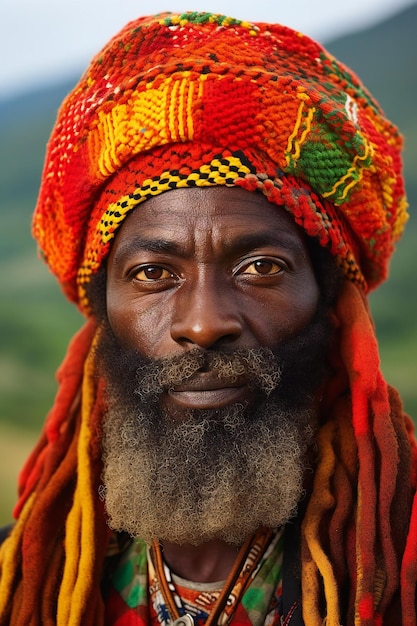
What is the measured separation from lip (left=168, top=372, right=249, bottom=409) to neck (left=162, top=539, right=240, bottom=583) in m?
0.41

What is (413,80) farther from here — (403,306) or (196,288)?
(196,288)

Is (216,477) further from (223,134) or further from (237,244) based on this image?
(223,134)

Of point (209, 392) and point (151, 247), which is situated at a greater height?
point (151, 247)

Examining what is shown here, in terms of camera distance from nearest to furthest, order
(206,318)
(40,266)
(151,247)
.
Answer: (206,318)
(151,247)
(40,266)

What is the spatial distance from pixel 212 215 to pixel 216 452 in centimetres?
60

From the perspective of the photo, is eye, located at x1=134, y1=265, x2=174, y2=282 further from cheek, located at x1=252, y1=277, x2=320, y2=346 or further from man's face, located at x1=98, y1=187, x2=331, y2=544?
cheek, located at x1=252, y1=277, x2=320, y2=346

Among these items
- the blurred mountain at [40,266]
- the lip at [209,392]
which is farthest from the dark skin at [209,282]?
the blurred mountain at [40,266]

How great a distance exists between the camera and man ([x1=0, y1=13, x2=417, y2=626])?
5.65 ft

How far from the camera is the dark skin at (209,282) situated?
1.73m

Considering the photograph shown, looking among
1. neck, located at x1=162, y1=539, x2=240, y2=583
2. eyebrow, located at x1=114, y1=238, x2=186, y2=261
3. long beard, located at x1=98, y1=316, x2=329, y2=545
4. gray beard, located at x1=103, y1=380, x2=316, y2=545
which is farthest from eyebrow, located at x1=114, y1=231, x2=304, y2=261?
neck, located at x1=162, y1=539, x2=240, y2=583

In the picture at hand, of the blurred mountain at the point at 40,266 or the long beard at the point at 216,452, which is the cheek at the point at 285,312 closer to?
the long beard at the point at 216,452

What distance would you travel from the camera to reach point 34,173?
19.5ft

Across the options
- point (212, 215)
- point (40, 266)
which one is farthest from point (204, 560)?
point (40, 266)

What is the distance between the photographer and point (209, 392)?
1732mm
